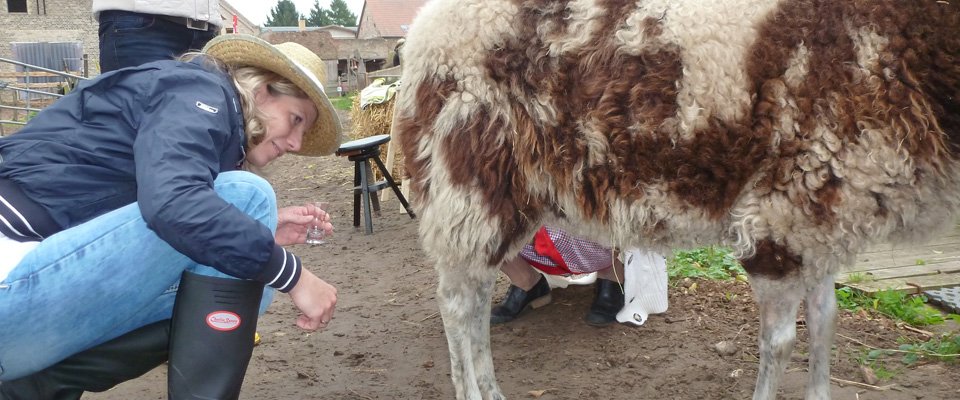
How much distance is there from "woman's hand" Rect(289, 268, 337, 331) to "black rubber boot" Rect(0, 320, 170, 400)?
0.42m

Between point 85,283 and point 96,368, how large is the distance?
1.08ft

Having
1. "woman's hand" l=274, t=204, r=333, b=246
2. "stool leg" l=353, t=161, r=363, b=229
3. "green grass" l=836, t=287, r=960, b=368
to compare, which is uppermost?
"woman's hand" l=274, t=204, r=333, b=246

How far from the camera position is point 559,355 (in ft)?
11.0

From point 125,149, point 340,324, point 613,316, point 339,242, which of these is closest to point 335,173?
point 339,242

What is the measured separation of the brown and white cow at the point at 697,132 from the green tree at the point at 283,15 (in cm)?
8687

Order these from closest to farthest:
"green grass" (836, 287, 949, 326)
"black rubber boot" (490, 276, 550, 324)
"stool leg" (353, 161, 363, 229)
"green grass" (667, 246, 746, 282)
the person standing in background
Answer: the person standing in background < "green grass" (836, 287, 949, 326) < "black rubber boot" (490, 276, 550, 324) < "green grass" (667, 246, 746, 282) < "stool leg" (353, 161, 363, 229)

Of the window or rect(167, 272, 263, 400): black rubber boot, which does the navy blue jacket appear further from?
the window

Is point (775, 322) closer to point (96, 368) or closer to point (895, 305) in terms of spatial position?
point (895, 305)

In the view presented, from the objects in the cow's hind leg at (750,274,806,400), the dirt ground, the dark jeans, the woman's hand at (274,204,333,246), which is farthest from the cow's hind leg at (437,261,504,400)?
the dark jeans

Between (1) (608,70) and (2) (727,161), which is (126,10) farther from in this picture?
(2) (727,161)

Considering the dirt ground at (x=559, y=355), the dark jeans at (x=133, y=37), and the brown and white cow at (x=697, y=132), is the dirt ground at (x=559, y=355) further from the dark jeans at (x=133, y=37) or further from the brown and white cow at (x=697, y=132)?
the dark jeans at (x=133, y=37)

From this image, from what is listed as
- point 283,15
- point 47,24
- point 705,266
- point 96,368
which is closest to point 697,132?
point 96,368

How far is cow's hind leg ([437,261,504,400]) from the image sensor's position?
105 inches

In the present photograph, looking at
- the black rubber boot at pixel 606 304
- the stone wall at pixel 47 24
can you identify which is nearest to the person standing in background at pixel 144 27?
the black rubber boot at pixel 606 304
